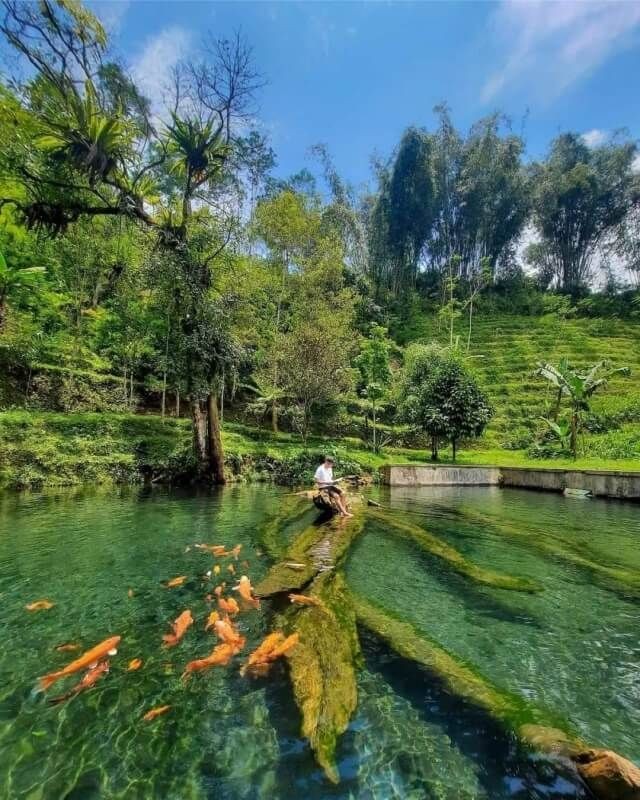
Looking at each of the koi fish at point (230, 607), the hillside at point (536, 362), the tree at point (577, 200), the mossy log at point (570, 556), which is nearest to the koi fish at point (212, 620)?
the koi fish at point (230, 607)

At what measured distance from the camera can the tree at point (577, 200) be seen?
47.4 metres

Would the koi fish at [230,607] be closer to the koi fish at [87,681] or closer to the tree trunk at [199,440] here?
the koi fish at [87,681]

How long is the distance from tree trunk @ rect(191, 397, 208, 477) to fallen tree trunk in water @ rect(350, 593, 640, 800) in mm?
12332

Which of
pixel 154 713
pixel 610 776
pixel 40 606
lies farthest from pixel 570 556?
pixel 40 606

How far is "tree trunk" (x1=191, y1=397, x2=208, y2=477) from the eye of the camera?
16.1m

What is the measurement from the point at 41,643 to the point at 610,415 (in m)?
30.7

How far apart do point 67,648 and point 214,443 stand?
483 inches

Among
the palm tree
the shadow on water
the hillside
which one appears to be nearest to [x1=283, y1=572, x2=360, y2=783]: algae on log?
the shadow on water

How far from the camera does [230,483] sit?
1705 cm

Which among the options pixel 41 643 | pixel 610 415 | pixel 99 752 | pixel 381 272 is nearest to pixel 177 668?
pixel 99 752

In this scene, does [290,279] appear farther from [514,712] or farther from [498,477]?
[514,712]

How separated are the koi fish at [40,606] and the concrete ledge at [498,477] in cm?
1495

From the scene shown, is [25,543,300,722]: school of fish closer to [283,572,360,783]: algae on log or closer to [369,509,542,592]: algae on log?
[283,572,360,783]: algae on log

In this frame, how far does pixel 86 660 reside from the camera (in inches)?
142
